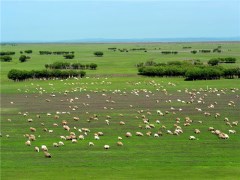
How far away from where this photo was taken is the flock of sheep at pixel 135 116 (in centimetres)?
2809

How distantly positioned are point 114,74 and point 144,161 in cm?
5244

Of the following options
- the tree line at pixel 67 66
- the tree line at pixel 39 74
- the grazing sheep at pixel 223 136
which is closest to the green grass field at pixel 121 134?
the grazing sheep at pixel 223 136

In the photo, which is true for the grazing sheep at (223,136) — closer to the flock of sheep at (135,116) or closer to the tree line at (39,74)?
the flock of sheep at (135,116)

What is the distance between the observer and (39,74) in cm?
6919

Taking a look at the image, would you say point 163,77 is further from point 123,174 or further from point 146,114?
point 123,174

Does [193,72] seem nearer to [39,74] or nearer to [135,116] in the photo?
[39,74]

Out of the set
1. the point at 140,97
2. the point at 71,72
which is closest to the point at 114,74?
the point at 71,72

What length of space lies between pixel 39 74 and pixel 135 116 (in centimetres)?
3693

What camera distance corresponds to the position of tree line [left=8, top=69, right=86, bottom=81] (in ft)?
218

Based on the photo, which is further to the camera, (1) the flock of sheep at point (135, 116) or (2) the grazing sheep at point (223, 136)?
(1) the flock of sheep at point (135, 116)

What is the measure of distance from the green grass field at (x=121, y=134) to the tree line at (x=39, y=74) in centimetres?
1073

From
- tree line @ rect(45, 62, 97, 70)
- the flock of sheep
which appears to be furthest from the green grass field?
tree line @ rect(45, 62, 97, 70)

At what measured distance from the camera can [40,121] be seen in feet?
111

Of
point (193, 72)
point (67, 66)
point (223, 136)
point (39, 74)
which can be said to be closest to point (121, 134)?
point (223, 136)
